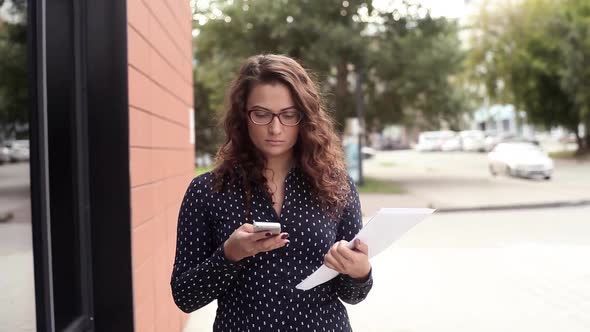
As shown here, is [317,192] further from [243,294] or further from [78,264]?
[78,264]

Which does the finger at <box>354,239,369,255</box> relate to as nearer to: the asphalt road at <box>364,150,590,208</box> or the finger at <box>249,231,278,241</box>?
the finger at <box>249,231,278,241</box>

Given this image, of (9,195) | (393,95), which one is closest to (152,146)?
(9,195)

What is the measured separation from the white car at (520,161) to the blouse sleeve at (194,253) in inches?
978

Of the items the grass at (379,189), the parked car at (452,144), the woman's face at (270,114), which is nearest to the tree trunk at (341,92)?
the grass at (379,189)

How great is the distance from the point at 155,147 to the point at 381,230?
2486 millimetres

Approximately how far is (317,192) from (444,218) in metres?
13.5

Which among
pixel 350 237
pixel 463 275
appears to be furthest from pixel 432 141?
pixel 350 237

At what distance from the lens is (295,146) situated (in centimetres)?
206

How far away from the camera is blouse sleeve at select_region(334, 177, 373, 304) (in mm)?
1922

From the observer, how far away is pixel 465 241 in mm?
11227

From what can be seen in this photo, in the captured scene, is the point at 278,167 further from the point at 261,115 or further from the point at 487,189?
the point at 487,189

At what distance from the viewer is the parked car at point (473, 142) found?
173 feet

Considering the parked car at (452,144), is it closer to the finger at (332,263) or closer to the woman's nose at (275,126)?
the woman's nose at (275,126)

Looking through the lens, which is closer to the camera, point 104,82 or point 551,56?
point 104,82
